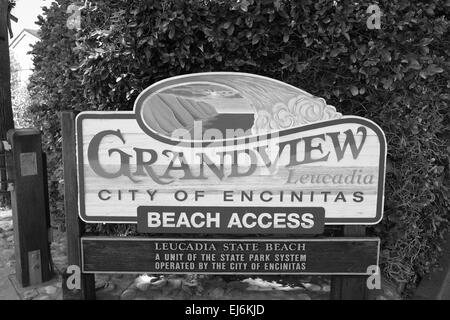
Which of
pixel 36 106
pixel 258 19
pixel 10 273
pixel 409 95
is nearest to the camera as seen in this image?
pixel 258 19

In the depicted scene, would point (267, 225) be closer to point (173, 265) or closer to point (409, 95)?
point (173, 265)

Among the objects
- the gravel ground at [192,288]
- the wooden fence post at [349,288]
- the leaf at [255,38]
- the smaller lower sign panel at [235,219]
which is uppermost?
the leaf at [255,38]

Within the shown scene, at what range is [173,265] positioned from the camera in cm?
282

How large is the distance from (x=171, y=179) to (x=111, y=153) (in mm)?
432

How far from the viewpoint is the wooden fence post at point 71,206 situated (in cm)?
270

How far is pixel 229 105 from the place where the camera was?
266 centimetres

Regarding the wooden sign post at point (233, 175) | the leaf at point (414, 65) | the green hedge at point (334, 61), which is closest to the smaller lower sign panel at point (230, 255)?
the wooden sign post at point (233, 175)

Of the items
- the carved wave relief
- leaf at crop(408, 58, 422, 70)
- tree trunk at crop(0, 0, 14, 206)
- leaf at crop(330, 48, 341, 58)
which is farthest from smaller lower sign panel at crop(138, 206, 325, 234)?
tree trunk at crop(0, 0, 14, 206)

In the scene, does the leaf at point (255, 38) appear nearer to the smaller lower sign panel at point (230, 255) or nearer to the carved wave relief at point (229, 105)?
the carved wave relief at point (229, 105)

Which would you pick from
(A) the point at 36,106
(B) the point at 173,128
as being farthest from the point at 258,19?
(A) the point at 36,106

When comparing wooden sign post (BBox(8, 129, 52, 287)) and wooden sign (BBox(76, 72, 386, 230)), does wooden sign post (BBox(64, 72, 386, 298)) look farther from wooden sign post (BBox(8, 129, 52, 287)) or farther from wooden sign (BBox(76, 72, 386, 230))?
wooden sign post (BBox(8, 129, 52, 287))

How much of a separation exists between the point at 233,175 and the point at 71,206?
113 centimetres

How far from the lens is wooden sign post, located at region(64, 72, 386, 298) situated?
266 centimetres

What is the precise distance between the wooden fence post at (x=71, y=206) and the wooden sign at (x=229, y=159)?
7 cm
